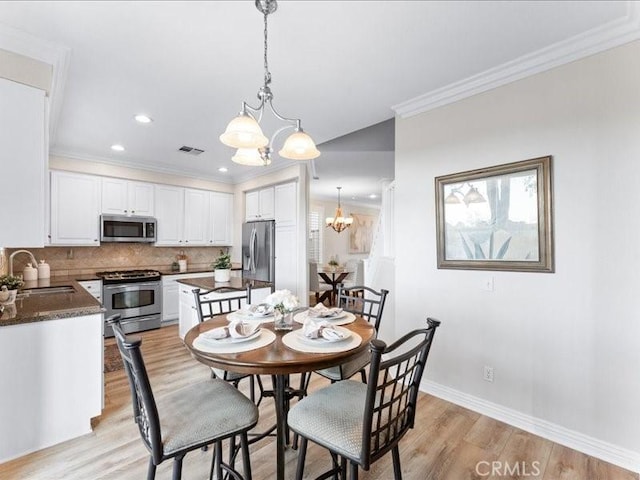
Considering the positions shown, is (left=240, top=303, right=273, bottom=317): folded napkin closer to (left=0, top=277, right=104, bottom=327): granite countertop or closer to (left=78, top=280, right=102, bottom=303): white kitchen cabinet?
(left=0, top=277, right=104, bottom=327): granite countertop

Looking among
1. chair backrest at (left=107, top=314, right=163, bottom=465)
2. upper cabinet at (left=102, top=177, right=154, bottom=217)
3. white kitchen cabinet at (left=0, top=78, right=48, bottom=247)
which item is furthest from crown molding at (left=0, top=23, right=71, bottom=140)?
upper cabinet at (left=102, top=177, right=154, bottom=217)

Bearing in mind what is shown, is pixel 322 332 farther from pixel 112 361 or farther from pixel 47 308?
pixel 112 361

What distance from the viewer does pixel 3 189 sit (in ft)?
6.56

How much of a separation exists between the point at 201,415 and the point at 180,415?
10 centimetres

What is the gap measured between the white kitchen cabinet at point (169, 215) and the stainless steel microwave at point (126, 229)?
5.3 inches

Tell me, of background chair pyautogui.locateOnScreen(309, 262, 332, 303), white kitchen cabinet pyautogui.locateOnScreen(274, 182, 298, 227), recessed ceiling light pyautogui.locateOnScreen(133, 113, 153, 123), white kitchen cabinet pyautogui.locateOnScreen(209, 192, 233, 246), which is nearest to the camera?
recessed ceiling light pyautogui.locateOnScreen(133, 113, 153, 123)

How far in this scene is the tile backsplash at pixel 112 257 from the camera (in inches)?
176

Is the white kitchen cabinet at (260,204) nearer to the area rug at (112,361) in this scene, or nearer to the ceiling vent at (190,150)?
the ceiling vent at (190,150)

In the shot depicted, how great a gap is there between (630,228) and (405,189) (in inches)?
62.8

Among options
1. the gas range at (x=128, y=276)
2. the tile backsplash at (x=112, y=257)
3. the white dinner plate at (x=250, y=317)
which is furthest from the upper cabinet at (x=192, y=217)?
the white dinner plate at (x=250, y=317)

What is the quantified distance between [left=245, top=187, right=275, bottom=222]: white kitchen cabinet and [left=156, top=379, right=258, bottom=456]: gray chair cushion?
3.74 m

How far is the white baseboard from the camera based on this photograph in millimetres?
1912

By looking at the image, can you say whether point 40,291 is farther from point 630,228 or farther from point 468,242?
point 630,228

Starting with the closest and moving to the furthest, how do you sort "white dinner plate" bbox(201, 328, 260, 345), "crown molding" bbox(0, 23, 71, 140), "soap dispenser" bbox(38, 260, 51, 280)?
"white dinner plate" bbox(201, 328, 260, 345) < "crown molding" bbox(0, 23, 71, 140) < "soap dispenser" bbox(38, 260, 51, 280)
